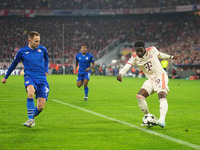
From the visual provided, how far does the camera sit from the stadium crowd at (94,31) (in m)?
57.2

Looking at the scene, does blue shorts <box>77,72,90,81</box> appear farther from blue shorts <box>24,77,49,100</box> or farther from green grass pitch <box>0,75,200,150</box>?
blue shorts <box>24,77,49,100</box>

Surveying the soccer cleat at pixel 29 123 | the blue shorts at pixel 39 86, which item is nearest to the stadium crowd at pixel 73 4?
the blue shorts at pixel 39 86

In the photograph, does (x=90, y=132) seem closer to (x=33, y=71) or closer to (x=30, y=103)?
(x=30, y=103)

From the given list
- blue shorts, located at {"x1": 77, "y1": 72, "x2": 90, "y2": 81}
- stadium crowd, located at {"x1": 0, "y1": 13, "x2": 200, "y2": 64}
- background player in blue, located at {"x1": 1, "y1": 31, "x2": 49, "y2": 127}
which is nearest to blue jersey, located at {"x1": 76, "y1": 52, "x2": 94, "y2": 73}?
blue shorts, located at {"x1": 77, "y1": 72, "x2": 90, "y2": 81}

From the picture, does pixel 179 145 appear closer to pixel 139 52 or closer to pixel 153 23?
pixel 139 52

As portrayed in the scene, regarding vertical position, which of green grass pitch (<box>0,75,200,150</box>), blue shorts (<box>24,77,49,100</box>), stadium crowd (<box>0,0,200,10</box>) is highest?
stadium crowd (<box>0,0,200,10</box>)

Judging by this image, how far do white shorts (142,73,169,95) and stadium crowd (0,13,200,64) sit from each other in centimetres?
4513

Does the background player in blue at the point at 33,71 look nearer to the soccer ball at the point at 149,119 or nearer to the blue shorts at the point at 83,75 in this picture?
the soccer ball at the point at 149,119

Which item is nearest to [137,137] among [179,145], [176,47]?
[179,145]

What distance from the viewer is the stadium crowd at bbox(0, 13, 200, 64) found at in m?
57.2

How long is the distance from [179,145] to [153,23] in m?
57.3

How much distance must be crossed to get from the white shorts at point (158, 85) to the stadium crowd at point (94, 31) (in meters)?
45.1

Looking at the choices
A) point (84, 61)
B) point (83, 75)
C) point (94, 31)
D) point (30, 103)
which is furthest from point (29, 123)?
point (94, 31)

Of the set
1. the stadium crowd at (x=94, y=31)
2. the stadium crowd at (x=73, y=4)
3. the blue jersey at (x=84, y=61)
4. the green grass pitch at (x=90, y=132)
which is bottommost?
the green grass pitch at (x=90, y=132)
